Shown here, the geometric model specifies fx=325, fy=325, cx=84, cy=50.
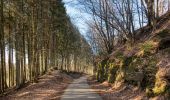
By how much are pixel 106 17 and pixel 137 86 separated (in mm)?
15294

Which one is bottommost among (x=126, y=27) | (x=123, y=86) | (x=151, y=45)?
(x=123, y=86)

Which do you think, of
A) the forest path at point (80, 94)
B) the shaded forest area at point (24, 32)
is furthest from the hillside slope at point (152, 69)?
the shaded forest area at point (24, 32)

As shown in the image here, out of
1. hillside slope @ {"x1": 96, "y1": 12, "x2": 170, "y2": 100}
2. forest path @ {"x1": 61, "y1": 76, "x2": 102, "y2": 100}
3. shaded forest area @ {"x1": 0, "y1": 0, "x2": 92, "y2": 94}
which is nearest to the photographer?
hillside slope @ {"x1": 96, "y1": 12, "x2": 170, "y2": 100}

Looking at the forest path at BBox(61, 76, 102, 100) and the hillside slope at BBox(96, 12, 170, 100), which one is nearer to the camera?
the hillside slope at BBox(96, 12, 170, 100)

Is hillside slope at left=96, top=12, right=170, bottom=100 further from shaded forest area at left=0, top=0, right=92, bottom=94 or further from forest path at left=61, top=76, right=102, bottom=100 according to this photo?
shaded forest area at left=0, top=0, right=92, bottom=94

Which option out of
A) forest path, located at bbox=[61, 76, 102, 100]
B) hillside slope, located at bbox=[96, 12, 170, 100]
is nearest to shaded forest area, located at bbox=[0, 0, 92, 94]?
forest path, located at bbox=[61, 76, 102, 100]

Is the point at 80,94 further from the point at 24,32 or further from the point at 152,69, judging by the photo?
the point at 24,32

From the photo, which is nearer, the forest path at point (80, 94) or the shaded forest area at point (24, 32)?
the forest path at point (80, 94)

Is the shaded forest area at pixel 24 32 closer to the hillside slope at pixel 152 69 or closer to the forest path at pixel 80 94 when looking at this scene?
the forest path at pixel 80 94

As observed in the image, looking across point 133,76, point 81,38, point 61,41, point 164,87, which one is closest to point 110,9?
point 133,76

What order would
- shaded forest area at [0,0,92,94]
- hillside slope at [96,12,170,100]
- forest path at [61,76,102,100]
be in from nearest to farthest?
hillside slope at [96,12,170,100] → forest path at [61,76,102,100] → shaded forest area at [0,0,92,94]

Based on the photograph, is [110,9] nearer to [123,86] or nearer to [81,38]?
[123,86]

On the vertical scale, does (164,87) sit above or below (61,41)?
below

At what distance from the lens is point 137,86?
17000 mm
